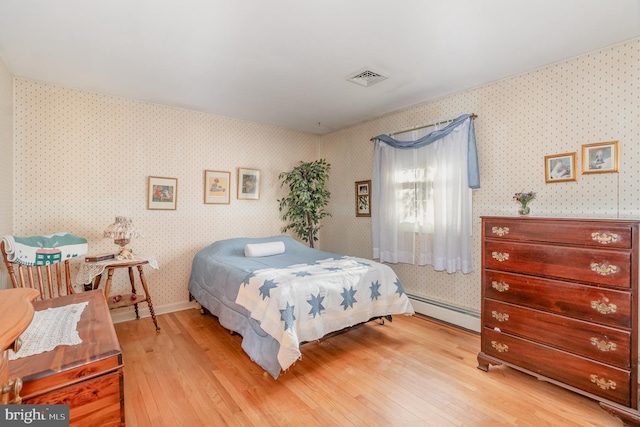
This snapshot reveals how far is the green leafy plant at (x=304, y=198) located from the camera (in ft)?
14.5

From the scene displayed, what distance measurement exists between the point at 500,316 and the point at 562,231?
775 millimetres

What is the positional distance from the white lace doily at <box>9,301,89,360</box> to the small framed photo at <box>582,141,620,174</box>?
3.43 metres

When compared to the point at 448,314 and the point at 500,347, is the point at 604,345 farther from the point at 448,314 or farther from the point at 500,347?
the point at 448,314

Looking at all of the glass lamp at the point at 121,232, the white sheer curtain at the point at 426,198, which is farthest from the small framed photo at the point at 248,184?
the white sheer curtain at the point at 426,198

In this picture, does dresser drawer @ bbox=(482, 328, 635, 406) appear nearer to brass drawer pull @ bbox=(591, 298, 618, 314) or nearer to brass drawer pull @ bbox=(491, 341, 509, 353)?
brass drawer pull @ bbox=(491, 341, 509, 353)

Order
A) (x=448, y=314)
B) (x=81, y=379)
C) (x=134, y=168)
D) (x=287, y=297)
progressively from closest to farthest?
(x=81, y=379) < (x=287, y=297) < (x=448, y=314) < (x=134, y=168)

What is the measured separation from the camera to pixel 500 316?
236 cm

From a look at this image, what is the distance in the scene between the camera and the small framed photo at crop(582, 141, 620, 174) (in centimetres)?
232

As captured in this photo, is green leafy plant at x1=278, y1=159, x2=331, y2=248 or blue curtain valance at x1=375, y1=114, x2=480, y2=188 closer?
blue curtain valance at x1=375, y1=114, x2=480, y2=188

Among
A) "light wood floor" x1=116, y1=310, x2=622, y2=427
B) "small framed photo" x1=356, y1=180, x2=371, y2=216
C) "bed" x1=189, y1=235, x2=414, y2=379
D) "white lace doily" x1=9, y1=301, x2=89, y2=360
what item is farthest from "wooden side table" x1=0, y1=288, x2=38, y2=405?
"small framed photo" x1=356, y1=180, x2=371, y2=216

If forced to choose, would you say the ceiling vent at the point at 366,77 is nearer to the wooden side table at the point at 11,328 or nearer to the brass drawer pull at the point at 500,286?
the brass drawer pull at the point at 500,286

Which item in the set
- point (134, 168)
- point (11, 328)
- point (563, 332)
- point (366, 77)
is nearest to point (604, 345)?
point (563, 332)

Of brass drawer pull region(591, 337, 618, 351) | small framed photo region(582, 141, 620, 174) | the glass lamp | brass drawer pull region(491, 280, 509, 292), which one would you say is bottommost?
brass drawer pull region(591, 337, 618, 351)

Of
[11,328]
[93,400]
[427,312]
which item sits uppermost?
[11,328]
